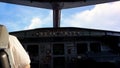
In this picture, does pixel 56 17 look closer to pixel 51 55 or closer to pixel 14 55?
pixel 51 55

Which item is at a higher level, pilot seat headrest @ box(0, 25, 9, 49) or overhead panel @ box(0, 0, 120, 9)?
overhead panel @ box(0, 0, 120, 9)

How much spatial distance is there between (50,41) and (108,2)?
13.6 metres

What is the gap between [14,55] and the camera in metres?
2.22

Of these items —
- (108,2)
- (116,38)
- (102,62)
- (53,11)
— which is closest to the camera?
(102,62)

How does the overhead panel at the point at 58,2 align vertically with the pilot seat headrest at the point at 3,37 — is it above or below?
above

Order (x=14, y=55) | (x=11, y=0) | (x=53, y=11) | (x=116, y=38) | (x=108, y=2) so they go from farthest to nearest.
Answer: (x=53, y=11) → (x=108, y=2) → (x=11, y=0) → (x=116, y=38) → (x=14, y=55)

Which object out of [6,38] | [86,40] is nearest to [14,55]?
[6,38]

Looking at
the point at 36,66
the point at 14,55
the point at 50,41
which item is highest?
the point at 14,55

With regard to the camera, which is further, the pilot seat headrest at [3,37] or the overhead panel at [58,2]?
the overhead panel at [58,2]

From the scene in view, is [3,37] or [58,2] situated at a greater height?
[58,2]

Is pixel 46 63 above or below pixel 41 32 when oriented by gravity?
below

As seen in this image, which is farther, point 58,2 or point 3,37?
point 58,2

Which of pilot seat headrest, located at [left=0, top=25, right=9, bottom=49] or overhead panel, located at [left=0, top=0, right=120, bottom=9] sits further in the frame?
overhead panel, located at [left=0, top=0, right=120, bottom=9]

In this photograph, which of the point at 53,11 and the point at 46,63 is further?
the point at 53,11
